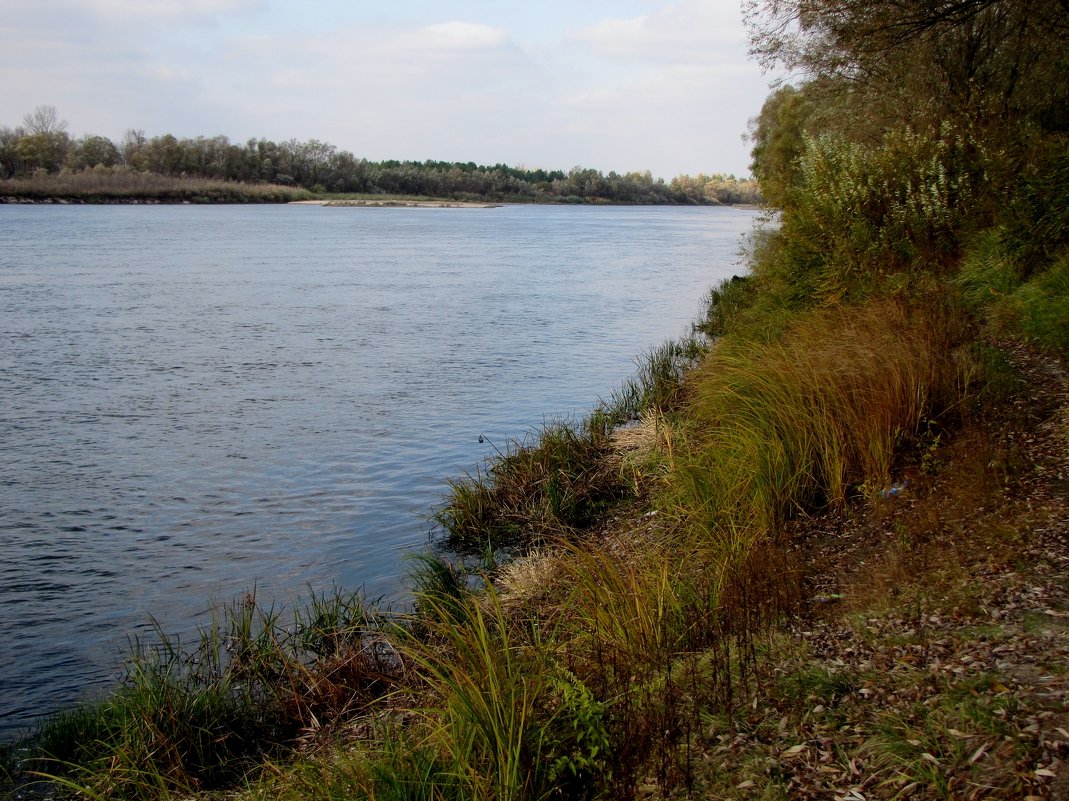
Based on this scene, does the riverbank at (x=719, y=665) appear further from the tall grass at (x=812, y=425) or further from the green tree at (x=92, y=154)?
the green tree at (x=92, y=154)

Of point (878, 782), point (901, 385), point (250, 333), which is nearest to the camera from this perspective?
point (878, 782)

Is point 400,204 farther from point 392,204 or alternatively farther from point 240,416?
point 240,416

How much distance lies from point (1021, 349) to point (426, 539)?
682 cm

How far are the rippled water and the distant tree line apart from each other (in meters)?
96.3

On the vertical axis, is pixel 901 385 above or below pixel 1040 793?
above

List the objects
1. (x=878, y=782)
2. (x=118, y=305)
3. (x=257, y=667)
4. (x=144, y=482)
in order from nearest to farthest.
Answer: (x=878, y=782)
(x=257, y=667)
(x=144, y=482)
(x=118, y=305)

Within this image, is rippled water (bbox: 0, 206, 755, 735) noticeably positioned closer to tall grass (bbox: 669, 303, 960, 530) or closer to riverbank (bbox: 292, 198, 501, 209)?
tall grass (bbox: 669, 303, 960, 530)

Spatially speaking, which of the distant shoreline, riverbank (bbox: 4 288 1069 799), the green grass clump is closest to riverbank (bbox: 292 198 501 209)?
the distant shoreline

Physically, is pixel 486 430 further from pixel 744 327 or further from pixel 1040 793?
pixel 1040 793

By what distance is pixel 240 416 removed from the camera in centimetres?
1602

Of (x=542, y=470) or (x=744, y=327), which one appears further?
(x=744, y=327)

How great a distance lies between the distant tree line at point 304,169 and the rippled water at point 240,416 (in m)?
96.3

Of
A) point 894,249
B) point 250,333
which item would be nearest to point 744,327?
point 894,249

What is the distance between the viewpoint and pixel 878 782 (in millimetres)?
3750
